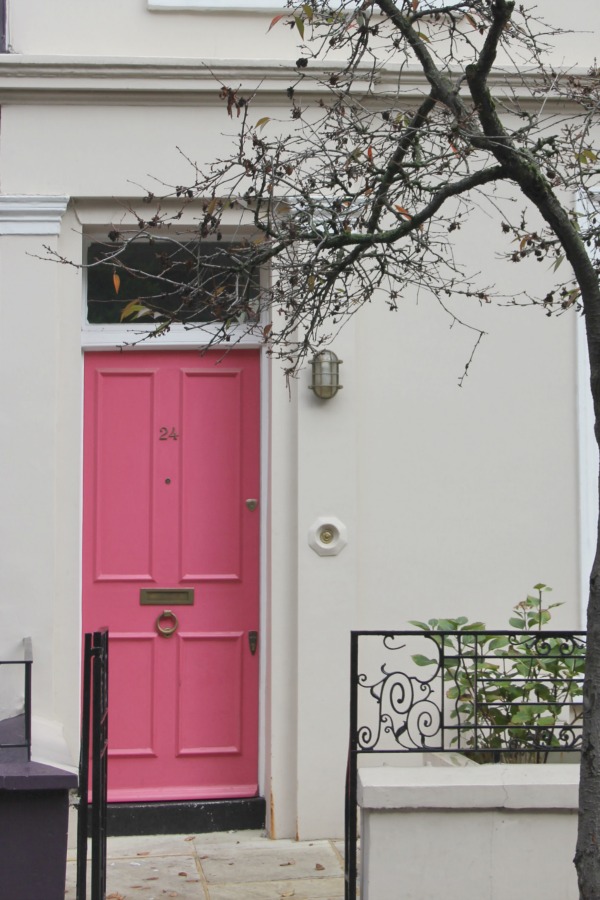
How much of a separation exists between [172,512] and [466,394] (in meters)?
1.77

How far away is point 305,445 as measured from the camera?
6.30 m

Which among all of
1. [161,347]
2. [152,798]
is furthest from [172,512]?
[152,798]

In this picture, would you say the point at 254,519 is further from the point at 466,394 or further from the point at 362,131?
the point at 362,131

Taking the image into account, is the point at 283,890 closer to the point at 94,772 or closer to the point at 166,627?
the point at 94,772

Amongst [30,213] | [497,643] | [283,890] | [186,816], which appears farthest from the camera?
[186,816]

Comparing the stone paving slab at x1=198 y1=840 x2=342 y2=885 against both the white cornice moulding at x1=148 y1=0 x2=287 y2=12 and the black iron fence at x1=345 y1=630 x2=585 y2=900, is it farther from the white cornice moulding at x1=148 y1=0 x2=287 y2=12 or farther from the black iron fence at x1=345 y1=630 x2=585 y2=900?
the white cornice moulding at x1=148 y1=0 x2=287 y2=12

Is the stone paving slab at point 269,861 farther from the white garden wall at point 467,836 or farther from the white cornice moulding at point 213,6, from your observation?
the white cornice moulding at point 213,6

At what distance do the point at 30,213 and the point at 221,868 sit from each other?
3.55m

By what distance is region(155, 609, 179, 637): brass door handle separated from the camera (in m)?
6.49

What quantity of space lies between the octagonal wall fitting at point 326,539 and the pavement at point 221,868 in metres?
1.56

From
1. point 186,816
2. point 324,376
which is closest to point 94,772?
point 186,816

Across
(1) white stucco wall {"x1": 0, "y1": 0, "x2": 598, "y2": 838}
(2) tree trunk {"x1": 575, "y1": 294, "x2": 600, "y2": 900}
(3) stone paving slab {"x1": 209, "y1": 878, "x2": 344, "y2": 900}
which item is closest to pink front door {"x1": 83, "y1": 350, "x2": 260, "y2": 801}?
(1) white stucco wall {"x1": 0, "y1": 0, "x2": 598, "y2": 838}

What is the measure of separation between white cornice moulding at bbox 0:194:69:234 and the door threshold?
316cm

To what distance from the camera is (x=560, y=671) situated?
19.6ft
